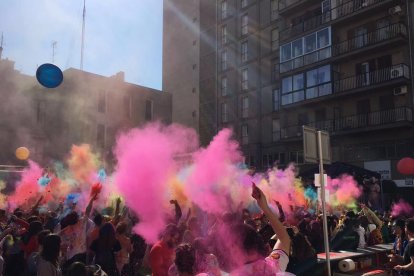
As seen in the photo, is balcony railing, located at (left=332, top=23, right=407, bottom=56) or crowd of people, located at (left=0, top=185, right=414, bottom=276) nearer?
crowd of people, located at (left=0, top=185, right=414, bottom=276)

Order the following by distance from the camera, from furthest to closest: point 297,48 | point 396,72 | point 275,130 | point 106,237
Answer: point 275,130
point 297,48
point 396,72
point 106,237

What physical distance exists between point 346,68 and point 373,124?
174 inches

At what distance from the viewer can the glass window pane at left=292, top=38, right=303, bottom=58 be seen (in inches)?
1151

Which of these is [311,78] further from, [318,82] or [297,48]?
[297,48]

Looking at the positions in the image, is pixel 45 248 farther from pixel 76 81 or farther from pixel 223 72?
pixel 223 72

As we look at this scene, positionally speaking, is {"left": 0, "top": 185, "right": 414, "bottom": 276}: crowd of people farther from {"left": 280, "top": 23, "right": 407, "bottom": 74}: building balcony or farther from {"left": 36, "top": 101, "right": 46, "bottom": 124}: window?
{"left": 36, "top": 101, "right": 46, "bottom": 124}: window

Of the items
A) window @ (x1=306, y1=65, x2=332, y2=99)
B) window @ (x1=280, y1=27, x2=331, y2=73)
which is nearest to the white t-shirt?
window @ (x1=306, y1=65, x2=332, y2=99)

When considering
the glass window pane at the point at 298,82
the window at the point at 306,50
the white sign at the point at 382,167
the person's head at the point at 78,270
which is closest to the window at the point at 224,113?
the window at the point at 306,50

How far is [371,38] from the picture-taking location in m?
25.5

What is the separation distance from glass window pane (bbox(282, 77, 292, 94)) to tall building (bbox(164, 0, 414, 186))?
71 mm

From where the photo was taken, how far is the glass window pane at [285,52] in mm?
30203

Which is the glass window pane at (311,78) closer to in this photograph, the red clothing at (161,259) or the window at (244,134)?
the window at (244,134)

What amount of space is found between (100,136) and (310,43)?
17218 millimetres

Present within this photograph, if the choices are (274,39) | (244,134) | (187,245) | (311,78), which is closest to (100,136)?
(244,134)
